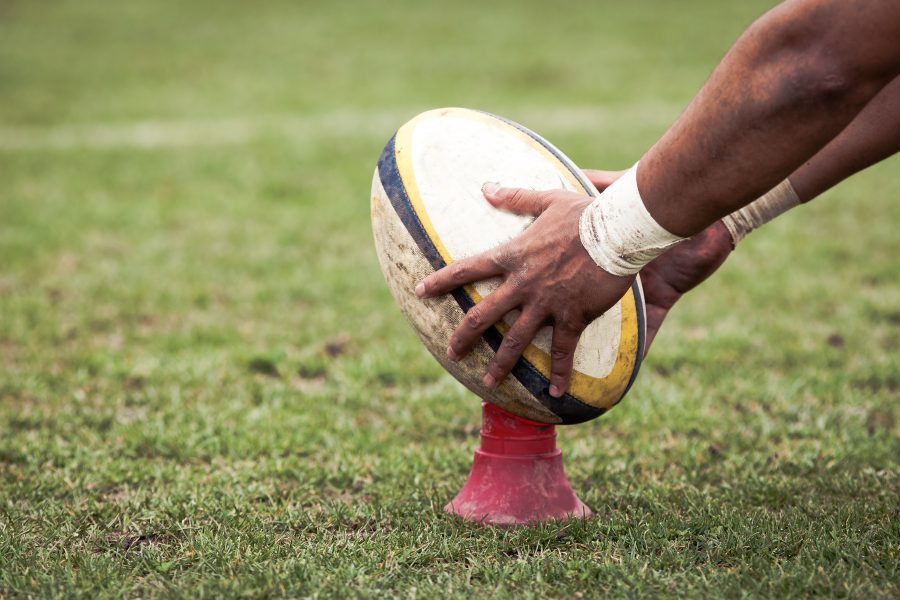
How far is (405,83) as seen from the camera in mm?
15281

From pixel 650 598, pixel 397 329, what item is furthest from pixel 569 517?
pixel 397 329

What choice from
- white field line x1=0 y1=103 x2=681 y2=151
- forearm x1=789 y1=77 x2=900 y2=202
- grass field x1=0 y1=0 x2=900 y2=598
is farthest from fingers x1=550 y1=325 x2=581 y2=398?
white field line x1=0 y1=103 x2=681 y2=151

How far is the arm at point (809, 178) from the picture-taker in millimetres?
2709

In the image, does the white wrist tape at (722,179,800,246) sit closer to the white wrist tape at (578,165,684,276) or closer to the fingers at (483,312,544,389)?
the white wrist tape at (578,165,684,276)

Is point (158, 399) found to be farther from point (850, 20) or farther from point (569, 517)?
point (850, 20)

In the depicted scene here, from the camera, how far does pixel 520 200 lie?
253cm

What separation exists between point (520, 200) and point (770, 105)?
2.35 feet

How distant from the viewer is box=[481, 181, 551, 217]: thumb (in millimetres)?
2512

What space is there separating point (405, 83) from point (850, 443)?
12519 millimetres

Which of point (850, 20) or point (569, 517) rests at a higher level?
point (850, 20)

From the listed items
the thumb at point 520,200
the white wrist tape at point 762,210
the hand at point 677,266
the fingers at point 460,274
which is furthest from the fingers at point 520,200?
the white wrist tape at point 762,210

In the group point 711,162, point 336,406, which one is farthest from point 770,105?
point 336,406

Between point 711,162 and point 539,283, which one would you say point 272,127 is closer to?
point 539,283

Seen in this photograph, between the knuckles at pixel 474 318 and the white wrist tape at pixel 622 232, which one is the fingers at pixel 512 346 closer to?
the knuckles at pixel 474 318
